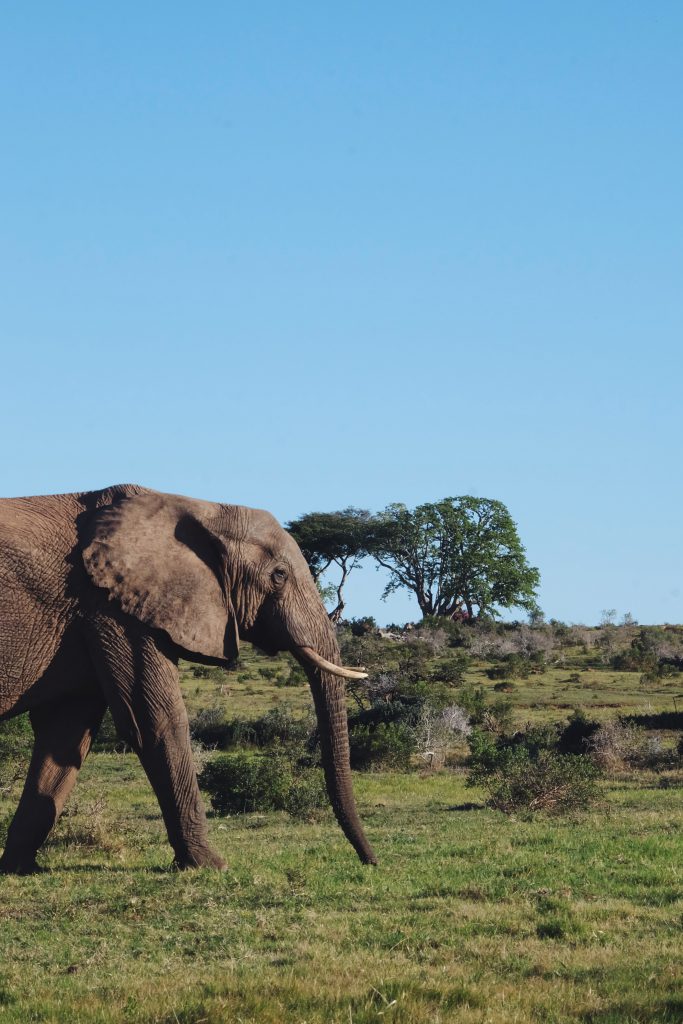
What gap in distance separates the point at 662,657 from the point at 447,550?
27574 millimetres

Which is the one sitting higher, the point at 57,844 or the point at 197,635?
the point at 197,635

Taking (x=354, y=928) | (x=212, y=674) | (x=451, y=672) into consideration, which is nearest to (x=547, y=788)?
(x=354, y=928)

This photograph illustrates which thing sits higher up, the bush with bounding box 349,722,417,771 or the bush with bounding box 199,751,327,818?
the bush with bounding box 349,722,417,771

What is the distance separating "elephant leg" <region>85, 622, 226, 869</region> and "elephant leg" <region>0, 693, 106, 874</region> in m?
0.88

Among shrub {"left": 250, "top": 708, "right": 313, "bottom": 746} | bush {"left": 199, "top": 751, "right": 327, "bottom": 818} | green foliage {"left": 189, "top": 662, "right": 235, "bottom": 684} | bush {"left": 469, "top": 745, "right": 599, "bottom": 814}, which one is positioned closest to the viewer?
bush {"left": 469, "top": 745, "right": 599, "bottom": 814}

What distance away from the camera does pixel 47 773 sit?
13.3 m

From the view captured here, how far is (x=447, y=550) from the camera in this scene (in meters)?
78.5

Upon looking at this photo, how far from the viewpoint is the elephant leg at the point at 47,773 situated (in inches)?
520

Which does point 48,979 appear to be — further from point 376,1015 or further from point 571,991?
point 571,991

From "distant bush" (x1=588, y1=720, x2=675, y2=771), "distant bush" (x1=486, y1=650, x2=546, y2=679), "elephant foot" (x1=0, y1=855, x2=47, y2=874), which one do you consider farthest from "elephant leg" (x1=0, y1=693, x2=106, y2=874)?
"distant bush" (x1=486, y1=650, x2=546, y2=679)

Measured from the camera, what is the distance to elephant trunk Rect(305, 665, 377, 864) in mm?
13180

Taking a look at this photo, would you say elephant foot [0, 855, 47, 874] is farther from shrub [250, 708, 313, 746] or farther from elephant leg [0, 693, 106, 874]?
→ shrub [250, 708, 313, 746]

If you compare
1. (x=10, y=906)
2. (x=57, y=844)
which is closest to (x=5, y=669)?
(x=10, y=906)

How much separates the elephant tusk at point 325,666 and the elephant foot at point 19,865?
3321mm
